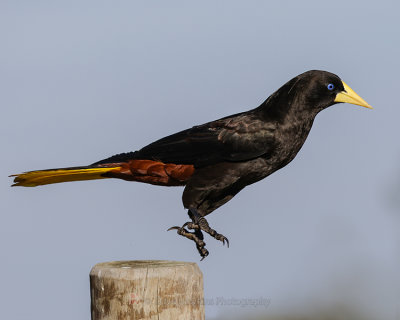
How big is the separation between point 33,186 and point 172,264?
5.10 feet

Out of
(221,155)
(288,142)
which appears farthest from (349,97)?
(221,155)

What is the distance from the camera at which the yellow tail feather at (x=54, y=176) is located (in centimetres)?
486

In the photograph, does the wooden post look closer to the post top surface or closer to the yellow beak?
the post top surface

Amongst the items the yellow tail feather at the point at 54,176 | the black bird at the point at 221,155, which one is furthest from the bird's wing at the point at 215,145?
the yellow tail feather at the point at 54,176

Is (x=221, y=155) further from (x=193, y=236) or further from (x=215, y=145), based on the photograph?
(x=193, y=236)

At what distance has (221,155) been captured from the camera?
16.4 feet

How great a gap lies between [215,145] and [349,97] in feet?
3.49

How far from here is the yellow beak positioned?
17.1ft

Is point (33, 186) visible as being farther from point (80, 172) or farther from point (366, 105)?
point (366, 105)

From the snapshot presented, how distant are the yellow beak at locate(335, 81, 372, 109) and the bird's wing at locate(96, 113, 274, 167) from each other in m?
0.62

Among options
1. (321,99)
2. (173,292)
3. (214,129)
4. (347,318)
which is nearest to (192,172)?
(214,129)

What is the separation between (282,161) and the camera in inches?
198

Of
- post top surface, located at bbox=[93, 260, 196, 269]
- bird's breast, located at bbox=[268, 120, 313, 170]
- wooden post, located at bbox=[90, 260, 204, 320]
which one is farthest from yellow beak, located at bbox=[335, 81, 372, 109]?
wooden post, located at bbox=[90, 260, 204, 320]

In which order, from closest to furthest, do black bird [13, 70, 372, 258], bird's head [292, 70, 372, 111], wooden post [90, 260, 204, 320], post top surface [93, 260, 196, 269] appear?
1. wooden post [90, 260, 204, 320]
2. post top surface [93, 260, 196, 269]
3. black bird [13, 70, 372, 258]
4. bird's head [292, 70, 372, 111]
